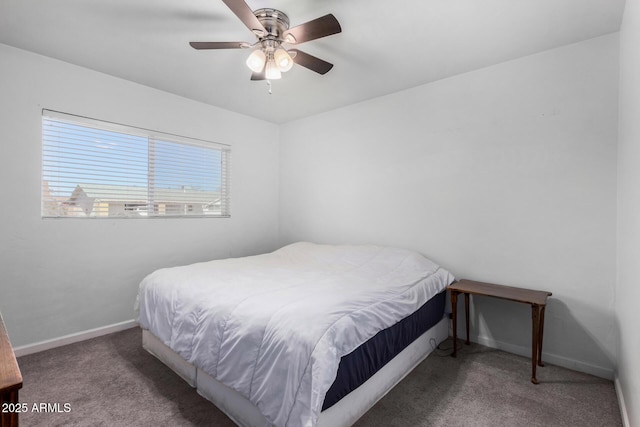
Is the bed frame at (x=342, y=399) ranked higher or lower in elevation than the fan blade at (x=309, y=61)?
lower

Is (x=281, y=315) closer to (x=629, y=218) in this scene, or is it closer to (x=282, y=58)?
(x=282, y=58)

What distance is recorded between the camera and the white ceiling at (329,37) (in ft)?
6.28

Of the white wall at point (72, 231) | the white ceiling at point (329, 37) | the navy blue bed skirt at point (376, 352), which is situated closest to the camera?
the navy blue bed skirt at point (376, 352)

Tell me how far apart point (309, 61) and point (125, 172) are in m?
2.22

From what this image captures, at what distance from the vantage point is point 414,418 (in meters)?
1.74

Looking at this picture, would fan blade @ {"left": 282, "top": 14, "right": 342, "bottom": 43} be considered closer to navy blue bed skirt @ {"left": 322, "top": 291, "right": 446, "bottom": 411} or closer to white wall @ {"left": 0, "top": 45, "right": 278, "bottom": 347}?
navy blue bed skirt @ {"left": 322, "top": 291, "right": 446, "bottom": 411}

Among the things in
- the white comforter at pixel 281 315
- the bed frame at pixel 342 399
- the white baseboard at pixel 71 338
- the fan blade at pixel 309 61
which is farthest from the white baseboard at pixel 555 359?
the white baseboard at pixel 71 338

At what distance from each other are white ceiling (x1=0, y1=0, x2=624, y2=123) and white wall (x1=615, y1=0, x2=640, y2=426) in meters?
0.38

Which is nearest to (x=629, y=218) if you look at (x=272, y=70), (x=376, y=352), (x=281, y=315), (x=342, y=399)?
(x=376, y=352)

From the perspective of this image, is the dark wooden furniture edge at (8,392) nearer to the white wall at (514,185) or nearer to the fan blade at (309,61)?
the fan blade at (309,61)

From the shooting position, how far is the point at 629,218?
1.74m

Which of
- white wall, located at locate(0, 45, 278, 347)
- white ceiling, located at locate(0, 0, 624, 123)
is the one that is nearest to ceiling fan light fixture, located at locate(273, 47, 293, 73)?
white ceiling, located at locate(0, 0, 624, 123)

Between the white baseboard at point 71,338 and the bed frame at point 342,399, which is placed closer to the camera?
the bed frame at point 342,399

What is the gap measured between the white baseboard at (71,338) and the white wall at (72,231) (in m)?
0.04
